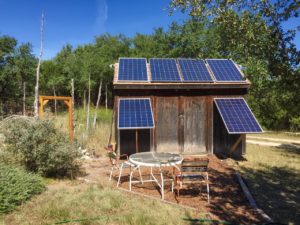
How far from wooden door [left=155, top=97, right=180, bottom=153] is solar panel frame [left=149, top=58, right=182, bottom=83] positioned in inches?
27.6

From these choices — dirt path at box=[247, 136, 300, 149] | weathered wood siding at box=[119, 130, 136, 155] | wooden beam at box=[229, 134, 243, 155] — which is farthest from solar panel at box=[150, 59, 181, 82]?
dirt path at box=[247, 136, 300, 149]

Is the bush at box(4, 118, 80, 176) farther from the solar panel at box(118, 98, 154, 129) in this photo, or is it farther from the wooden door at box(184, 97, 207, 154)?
the wooden door at box(184, 97, 207, 154)

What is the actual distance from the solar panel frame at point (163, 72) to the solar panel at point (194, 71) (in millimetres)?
269

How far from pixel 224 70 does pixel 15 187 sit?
8.72m

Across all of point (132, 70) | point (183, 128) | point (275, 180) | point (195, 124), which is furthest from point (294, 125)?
point (132, 70)

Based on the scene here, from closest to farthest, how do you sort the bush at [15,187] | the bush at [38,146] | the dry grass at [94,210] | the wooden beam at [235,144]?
the dry grass at [94,210], the bush at [15,187], the bush at [38,146], the wooden beam at [235,144]

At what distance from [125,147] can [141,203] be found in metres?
4.75

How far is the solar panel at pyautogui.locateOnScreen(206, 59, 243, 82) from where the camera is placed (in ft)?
35.1

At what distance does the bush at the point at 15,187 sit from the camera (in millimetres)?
5072

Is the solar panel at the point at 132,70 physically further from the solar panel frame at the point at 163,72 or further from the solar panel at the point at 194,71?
the solar panel at the point at 194,71

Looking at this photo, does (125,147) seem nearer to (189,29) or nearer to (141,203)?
(141,203)

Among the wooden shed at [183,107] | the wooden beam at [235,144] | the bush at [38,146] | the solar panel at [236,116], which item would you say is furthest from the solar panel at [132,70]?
the wooden beam at [235,144]

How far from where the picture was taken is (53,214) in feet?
16.0

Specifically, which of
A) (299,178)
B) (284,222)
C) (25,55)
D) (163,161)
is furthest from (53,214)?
(25,55)
